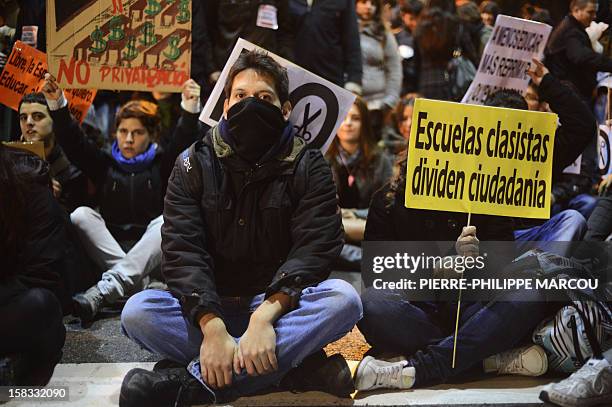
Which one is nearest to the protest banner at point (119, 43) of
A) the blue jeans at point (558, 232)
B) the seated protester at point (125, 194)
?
the seated protester at point (125, 194)

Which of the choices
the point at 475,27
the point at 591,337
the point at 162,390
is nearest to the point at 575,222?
the point at 591,337

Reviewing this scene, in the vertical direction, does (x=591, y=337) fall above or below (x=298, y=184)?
below

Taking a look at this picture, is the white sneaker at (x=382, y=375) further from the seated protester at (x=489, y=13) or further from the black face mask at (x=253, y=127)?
the seated protester at (x=489, y=13)

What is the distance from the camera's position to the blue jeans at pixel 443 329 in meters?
3.33

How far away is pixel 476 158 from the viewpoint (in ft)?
10.9

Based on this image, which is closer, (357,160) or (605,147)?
(605,147)

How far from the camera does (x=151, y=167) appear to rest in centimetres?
466

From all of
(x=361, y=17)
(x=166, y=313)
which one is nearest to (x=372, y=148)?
(x=361, y=17)

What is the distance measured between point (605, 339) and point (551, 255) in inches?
17.1

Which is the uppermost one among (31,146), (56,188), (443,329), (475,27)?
(475,27)

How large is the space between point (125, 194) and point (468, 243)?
82.5 inches

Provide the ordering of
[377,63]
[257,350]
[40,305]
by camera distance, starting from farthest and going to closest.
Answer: [377,63] → [40,305] → [257,350]

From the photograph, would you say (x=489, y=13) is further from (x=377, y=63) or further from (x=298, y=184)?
(x=298, y=184)

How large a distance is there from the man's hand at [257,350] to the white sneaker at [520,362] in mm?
985
